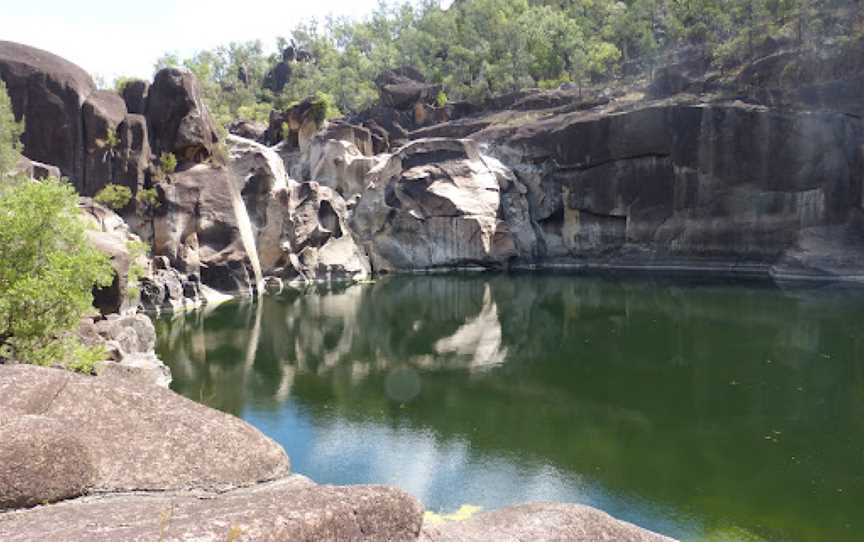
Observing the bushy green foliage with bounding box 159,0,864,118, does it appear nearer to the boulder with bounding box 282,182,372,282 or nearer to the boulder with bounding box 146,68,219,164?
the boulder with bounding box 282,182,372,282

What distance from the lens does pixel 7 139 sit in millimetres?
29312

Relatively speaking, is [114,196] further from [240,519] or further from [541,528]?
[240,519]

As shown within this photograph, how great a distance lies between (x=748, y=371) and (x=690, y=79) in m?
35.2

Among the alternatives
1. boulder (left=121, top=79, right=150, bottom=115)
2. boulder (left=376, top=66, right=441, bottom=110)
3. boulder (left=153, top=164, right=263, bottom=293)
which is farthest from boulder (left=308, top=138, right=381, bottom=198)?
boulder (left=376, top=66, right=441, bottom=110)

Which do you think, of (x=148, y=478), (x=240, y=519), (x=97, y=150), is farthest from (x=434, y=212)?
(x=240, y=519)

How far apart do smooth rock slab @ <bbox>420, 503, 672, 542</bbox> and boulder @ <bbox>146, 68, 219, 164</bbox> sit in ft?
119

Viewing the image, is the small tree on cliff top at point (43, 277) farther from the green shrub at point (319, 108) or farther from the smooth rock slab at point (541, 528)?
the green shrub at point (319, 108)

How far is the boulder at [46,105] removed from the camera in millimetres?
35969

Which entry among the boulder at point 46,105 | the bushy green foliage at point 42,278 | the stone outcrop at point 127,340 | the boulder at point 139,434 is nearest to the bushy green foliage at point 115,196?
the boulder at point 46,105

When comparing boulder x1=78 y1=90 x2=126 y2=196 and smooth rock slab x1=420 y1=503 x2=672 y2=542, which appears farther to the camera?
boulder x1=78 y1=90 x2=126 y2=196

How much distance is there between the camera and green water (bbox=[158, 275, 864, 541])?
534 inches

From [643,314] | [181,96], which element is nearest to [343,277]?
[181,96]

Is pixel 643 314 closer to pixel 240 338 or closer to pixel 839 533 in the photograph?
pixel 240 338

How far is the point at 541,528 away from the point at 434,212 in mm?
43624
